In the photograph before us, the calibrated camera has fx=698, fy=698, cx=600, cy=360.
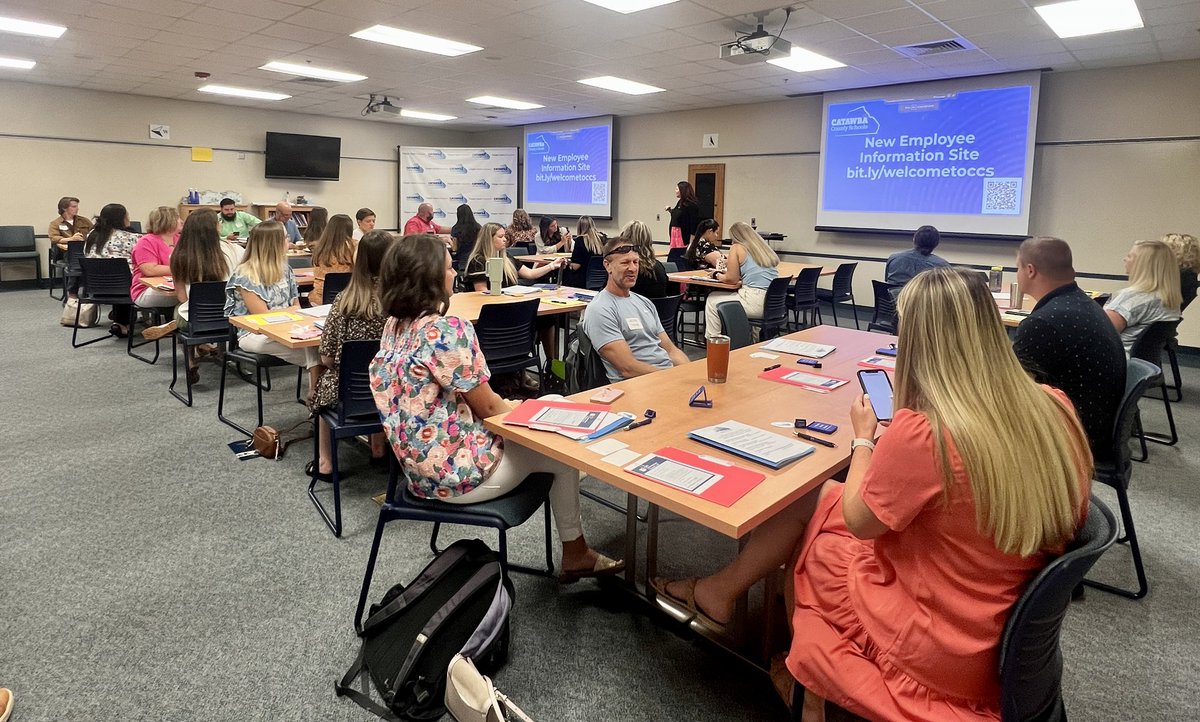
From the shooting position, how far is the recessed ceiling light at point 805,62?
668cm

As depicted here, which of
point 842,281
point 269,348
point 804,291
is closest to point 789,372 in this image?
point 269,348

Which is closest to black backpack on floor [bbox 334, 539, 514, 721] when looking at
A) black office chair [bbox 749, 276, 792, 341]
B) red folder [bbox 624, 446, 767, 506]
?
red folder [bbox 624, 446, 767, 506]

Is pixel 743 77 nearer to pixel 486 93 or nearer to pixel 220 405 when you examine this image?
pixel 486 93

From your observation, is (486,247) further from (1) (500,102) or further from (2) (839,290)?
(1) (500,102)

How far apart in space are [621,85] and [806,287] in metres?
3.64

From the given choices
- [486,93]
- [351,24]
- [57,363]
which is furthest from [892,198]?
[57,363]

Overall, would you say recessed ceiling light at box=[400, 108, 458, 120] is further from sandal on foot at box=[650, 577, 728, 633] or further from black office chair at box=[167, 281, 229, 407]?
sandal on foot at box=[650, 577, 728, 633]

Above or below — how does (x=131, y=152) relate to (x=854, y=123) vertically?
below

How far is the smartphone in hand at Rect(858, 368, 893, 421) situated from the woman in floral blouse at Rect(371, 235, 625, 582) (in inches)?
42.3

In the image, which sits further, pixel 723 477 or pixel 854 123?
pixel 854 123

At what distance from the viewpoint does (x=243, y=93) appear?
32.0 feet

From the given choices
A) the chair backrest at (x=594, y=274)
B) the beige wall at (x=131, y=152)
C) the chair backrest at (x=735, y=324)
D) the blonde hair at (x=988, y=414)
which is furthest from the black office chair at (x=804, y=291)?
the beige wall at (x=131, y=152)

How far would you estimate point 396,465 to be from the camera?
2.24 m

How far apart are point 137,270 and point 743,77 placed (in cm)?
624
